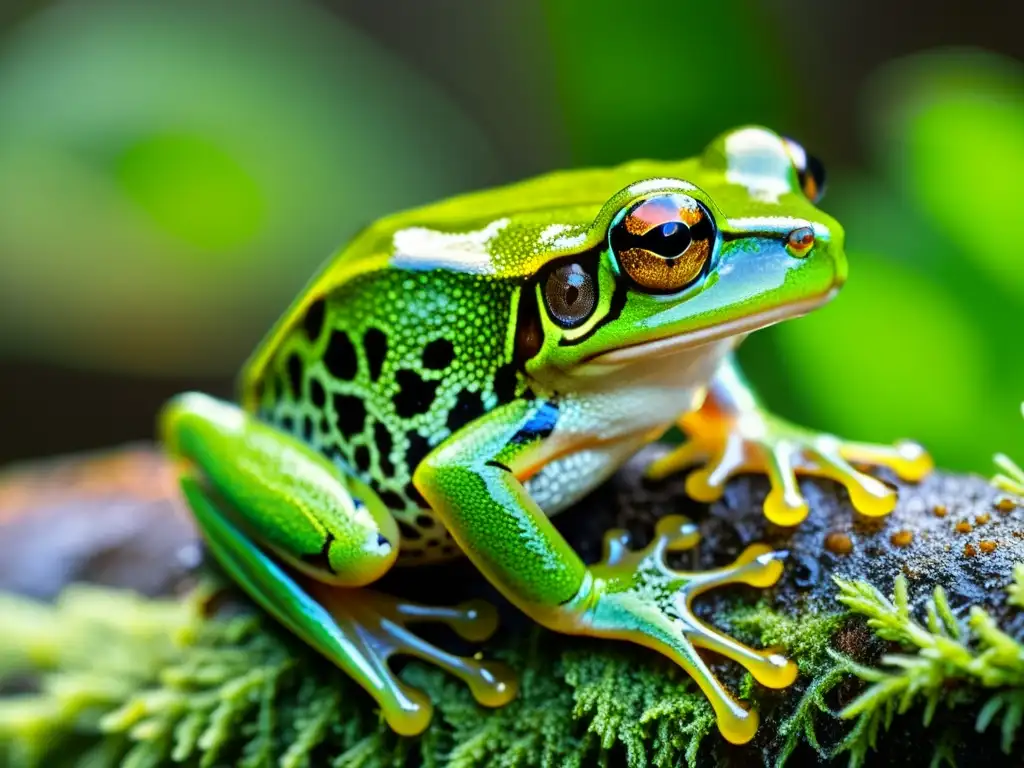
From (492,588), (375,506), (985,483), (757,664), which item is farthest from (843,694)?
(375,506)

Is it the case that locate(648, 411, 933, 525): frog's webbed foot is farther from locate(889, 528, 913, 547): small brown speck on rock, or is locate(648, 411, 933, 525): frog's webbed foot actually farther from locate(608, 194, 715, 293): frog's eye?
locate(608, 194, 715, 293): frog's eye

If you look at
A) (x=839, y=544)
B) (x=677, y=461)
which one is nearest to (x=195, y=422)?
(x=677, y=461)

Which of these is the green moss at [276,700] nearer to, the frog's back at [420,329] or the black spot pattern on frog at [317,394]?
the frog's back at [420,329]

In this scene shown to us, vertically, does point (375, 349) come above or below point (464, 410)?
above

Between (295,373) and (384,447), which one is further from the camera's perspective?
(295,373)

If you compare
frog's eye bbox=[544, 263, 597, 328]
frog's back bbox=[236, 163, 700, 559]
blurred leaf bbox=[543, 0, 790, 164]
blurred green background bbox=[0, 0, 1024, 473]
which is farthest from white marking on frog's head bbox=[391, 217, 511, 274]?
blurred leaf bbox=[543, 0, 790, 164]

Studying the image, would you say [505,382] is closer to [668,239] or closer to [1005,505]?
[668,239]
